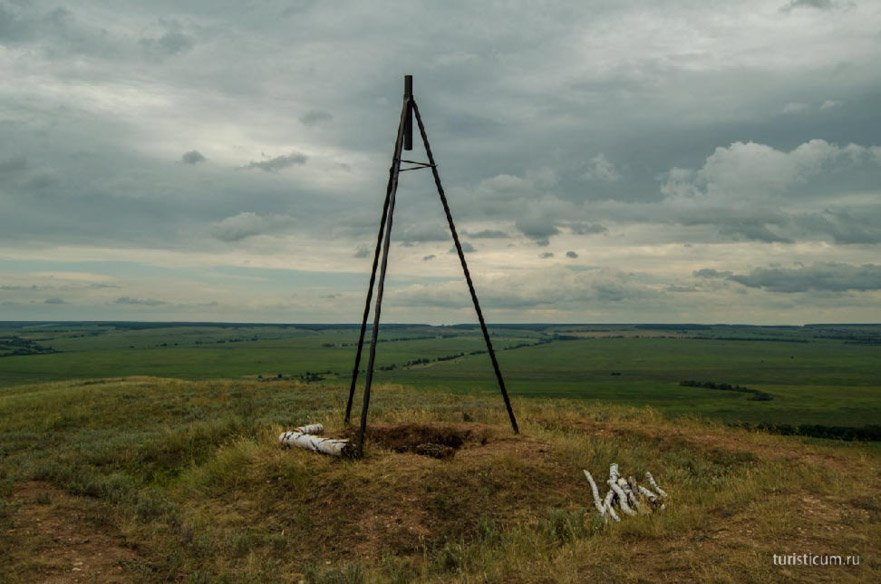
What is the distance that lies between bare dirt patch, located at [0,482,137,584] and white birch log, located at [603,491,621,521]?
26.9 feet

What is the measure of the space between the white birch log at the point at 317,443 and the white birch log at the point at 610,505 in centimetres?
584

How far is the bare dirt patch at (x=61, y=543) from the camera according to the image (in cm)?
823

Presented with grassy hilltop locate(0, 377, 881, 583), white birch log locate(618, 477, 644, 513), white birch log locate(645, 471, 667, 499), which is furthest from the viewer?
white birch log locate(645, 471, 667, 499)

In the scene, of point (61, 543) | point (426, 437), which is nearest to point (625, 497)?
point (426, 437)

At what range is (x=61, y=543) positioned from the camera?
9266 mm

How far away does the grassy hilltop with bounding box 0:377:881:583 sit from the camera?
849cm

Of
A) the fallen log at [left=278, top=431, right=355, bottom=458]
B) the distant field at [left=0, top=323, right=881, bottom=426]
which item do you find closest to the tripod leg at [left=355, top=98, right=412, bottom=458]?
the fallen log at [left=278, top=431, right=355, bottom=458]

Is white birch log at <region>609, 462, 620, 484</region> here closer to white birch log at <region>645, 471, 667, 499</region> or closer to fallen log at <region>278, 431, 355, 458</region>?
white birch log at <region>645, 471, 667, 499</region>

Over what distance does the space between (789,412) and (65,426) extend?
6391 cm

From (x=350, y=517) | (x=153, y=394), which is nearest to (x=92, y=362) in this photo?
(x=153, y=394)

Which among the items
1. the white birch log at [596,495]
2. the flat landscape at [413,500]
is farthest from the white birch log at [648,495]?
the white birch log at [596,495]

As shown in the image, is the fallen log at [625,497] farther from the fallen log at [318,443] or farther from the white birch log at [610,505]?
the fallen log at [318,443]

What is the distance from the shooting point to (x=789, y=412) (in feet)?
194

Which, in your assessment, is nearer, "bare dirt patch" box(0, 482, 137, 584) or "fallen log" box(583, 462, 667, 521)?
"bare dirt patch" box(0, 482, 137, 584)
